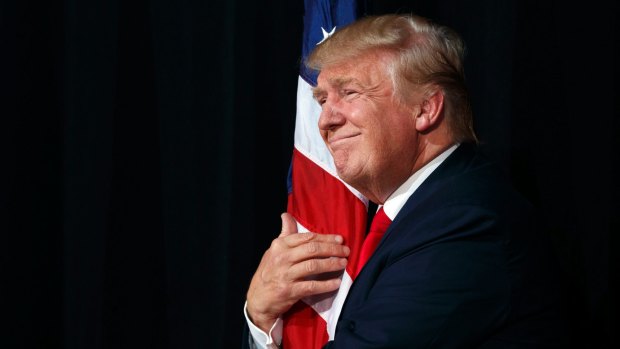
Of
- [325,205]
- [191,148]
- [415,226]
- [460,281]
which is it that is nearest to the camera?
[460,281]

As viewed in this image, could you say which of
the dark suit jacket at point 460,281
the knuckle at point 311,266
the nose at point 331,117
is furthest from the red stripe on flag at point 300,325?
the nose at point 331,117

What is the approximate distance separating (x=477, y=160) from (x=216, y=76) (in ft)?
3.07

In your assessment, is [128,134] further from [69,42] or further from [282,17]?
[282,17]

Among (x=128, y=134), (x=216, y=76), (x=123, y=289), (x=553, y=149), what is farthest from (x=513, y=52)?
(x=123, y=289)

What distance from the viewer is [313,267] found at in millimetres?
1404

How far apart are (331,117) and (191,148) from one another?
0.74 m

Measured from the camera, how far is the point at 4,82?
190 centimetres

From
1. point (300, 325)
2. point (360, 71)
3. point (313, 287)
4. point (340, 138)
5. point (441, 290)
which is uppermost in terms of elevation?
point (360, 71)

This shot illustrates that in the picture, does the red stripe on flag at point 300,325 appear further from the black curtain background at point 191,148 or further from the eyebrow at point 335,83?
the black curtain background at point 191,148

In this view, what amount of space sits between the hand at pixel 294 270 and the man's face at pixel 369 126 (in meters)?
0.13

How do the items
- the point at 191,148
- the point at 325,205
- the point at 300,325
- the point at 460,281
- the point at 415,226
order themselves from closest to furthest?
1. the point at 460,281
2. the point at 415,226
3. the point at 300,325
4. the point at 325,205
5. the point at 191,148

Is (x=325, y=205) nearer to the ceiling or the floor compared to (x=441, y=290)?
nearer to the floor

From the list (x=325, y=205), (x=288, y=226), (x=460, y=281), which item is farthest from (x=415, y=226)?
(x=325, y=205)

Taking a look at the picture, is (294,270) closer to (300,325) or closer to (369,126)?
(300,325)
